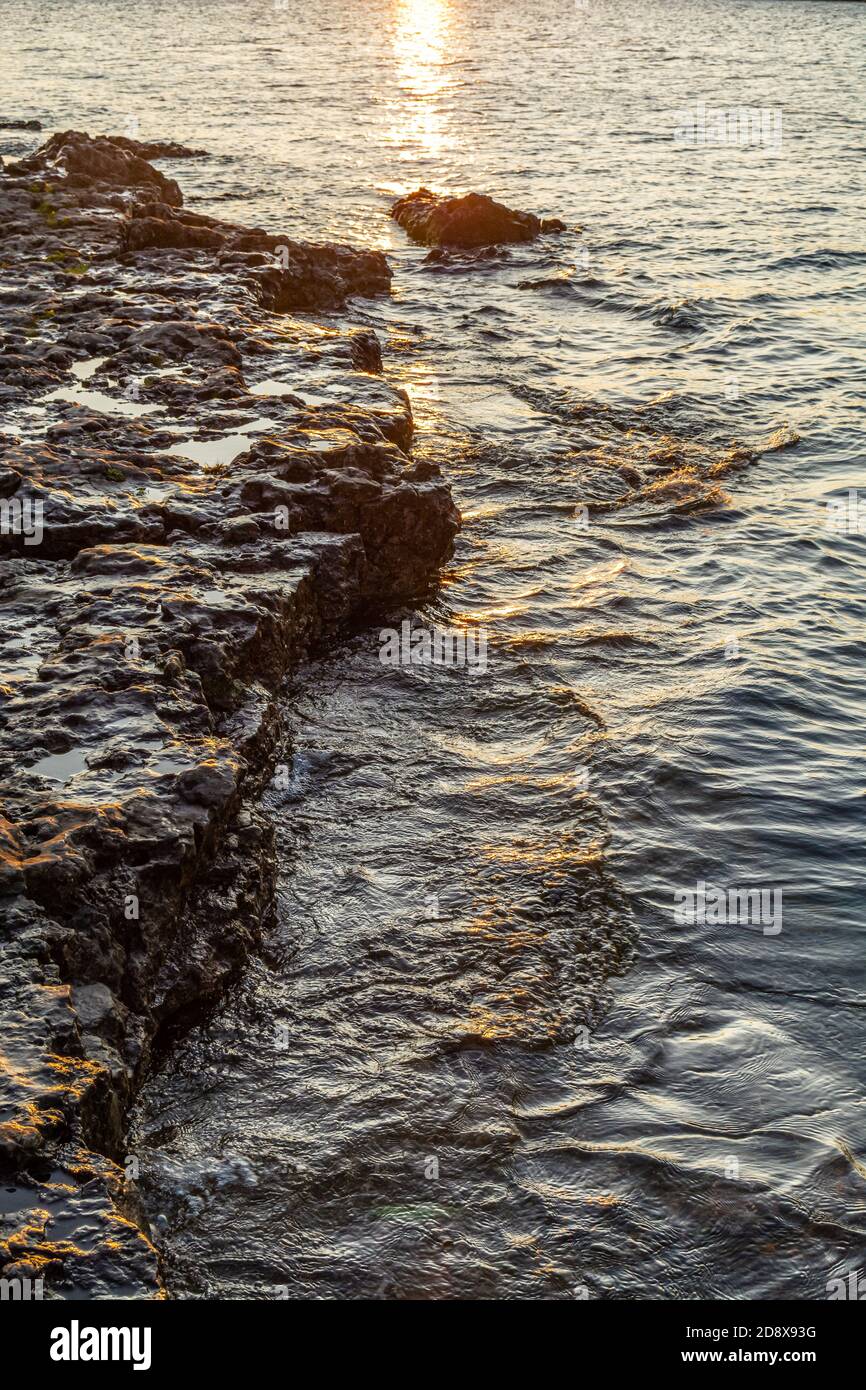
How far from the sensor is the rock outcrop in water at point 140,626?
17.5 feet

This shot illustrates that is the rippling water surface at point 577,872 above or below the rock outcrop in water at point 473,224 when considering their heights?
below

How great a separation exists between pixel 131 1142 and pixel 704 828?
4.51 meters

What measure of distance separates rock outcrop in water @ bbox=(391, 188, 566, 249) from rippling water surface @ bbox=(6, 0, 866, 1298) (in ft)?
11.9

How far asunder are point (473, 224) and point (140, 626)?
1827 centimetres

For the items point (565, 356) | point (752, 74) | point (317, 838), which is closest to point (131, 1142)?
point (317, 838)

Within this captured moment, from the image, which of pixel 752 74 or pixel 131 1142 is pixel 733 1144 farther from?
pixel 752 74

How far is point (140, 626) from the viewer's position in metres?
8.48

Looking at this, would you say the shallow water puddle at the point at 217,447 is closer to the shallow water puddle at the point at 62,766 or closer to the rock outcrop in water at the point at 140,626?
the rock outcrop in water at the point at 140,626

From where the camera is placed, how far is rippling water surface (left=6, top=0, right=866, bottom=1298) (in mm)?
5832

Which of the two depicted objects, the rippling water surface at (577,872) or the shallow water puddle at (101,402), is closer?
the rippling water surface at (577,872)

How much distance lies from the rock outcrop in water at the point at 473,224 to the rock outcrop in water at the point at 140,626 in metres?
8.13

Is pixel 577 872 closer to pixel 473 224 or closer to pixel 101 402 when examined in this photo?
pixel 101 402

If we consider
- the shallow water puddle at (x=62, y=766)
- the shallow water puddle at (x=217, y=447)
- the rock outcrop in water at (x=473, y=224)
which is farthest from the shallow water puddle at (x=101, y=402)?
the rock outcrop in water at (x=473, y=224)

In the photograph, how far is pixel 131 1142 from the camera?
19.5 feet
